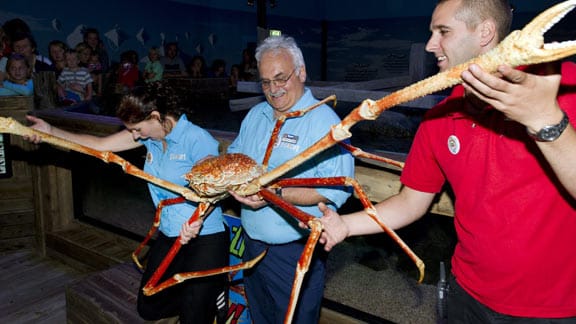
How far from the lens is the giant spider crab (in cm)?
69

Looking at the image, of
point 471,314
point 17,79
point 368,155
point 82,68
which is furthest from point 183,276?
point 82,68

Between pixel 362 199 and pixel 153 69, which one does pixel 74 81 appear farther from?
pixel 362 199

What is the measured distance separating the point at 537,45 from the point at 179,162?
1.68m

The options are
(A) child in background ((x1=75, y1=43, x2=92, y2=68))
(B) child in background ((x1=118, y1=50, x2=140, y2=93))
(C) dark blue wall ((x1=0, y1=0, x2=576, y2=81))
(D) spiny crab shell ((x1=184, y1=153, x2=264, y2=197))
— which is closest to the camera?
(D) spiny crab shell ((x1=184, y1=153, x2=264, y2=197))

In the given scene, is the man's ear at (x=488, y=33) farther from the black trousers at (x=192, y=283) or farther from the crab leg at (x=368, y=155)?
the black trousers at (x=192, y=283)

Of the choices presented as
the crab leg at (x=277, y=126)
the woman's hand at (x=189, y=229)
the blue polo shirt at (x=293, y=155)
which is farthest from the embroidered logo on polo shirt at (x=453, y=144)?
the woman's hand at (x=189, y=229)

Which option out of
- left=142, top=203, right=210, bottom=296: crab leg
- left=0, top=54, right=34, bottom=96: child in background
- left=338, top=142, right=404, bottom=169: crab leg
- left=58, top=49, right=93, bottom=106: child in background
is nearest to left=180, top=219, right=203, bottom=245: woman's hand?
left=142, top=203, right=210, bottom=296: crab leg

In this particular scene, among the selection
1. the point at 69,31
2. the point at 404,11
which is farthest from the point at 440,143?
the point at 404,11

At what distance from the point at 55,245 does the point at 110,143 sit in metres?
2.21

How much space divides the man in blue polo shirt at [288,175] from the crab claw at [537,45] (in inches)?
41.3

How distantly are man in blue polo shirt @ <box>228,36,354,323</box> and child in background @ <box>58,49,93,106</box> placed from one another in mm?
4555

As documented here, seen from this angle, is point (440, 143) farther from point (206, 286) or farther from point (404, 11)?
point (404, 11)

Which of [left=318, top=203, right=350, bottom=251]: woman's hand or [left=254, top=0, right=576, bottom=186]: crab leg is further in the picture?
[left=318, top=203, right=350, bottom=251]: woman's hand

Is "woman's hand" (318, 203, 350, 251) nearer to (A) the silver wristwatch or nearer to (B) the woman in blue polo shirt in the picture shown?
(A) the silver wristwatch
